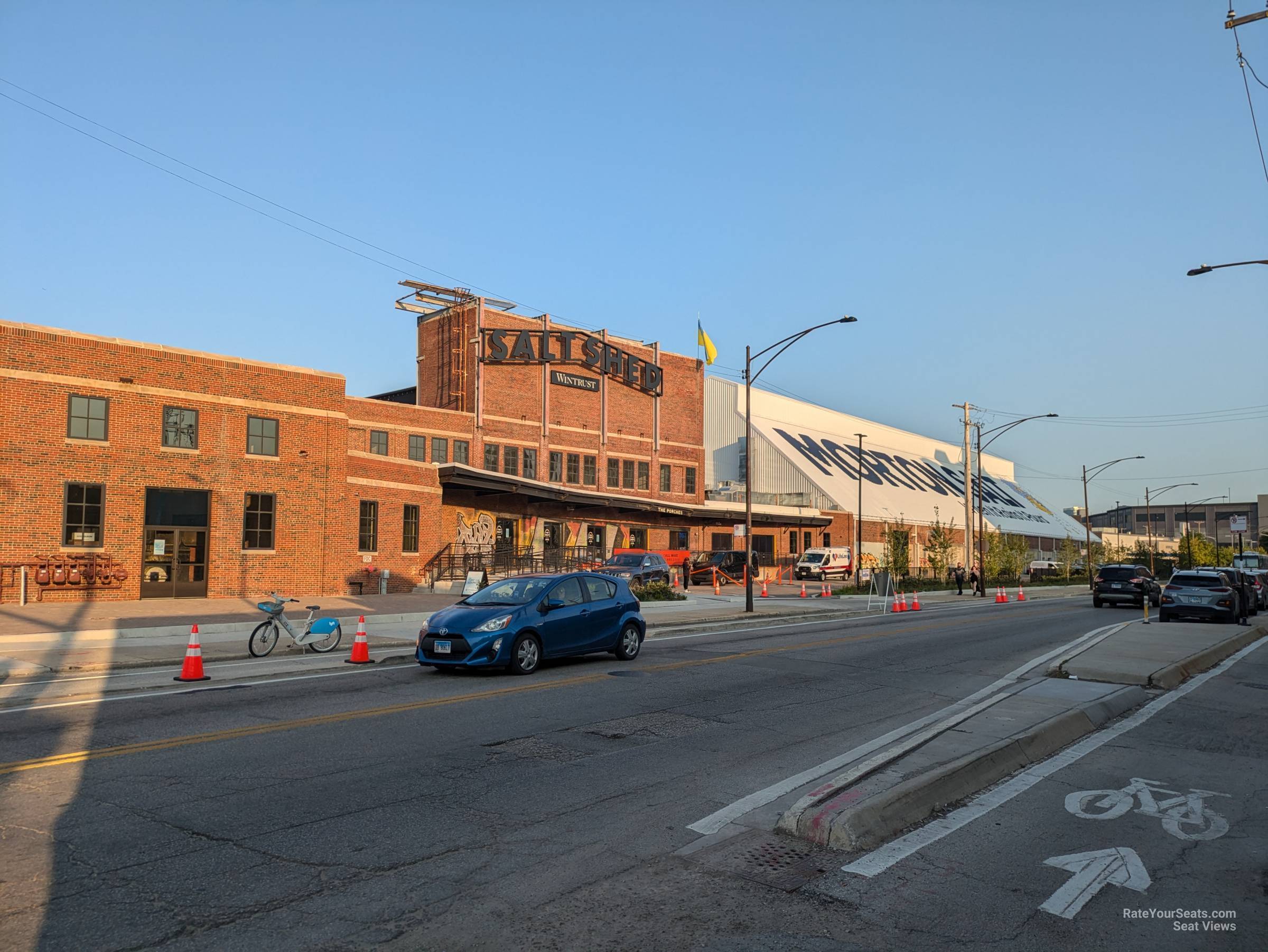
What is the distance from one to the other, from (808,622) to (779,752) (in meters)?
18.8

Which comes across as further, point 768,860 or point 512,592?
point 512,592

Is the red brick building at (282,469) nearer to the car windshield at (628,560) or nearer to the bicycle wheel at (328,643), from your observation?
the car windshield at (628,560)

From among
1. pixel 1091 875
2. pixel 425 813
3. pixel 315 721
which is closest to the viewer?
pixel 1091 875

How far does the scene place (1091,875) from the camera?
561 centimetres

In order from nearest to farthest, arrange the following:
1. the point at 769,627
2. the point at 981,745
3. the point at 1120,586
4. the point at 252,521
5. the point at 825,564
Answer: the point at 981,745 → the point at 769,627 → the point at 252,521 → the point at 1120,586 → the point at 825,564

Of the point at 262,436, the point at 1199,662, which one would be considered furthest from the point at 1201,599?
the point at 262,436

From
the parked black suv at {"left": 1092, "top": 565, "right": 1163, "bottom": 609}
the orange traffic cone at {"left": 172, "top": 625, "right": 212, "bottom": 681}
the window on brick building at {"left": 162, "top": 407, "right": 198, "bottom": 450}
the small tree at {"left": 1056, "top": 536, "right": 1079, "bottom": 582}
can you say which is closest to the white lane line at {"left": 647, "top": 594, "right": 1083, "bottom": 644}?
the parked black suv at {"left": 1092, "top": 565, "right": 1163, "bottom": 609}

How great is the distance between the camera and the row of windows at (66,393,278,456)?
27.1 meters

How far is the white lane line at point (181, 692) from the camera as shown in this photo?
11172 millimetres

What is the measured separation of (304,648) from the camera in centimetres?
1778

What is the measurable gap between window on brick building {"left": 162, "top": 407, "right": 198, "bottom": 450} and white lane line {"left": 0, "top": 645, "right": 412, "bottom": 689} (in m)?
14.5

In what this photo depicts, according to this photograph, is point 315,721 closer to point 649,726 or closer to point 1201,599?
point 649,726

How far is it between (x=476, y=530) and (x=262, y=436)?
1315 cm

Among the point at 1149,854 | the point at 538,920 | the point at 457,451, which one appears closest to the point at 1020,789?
the point at 1149,854
